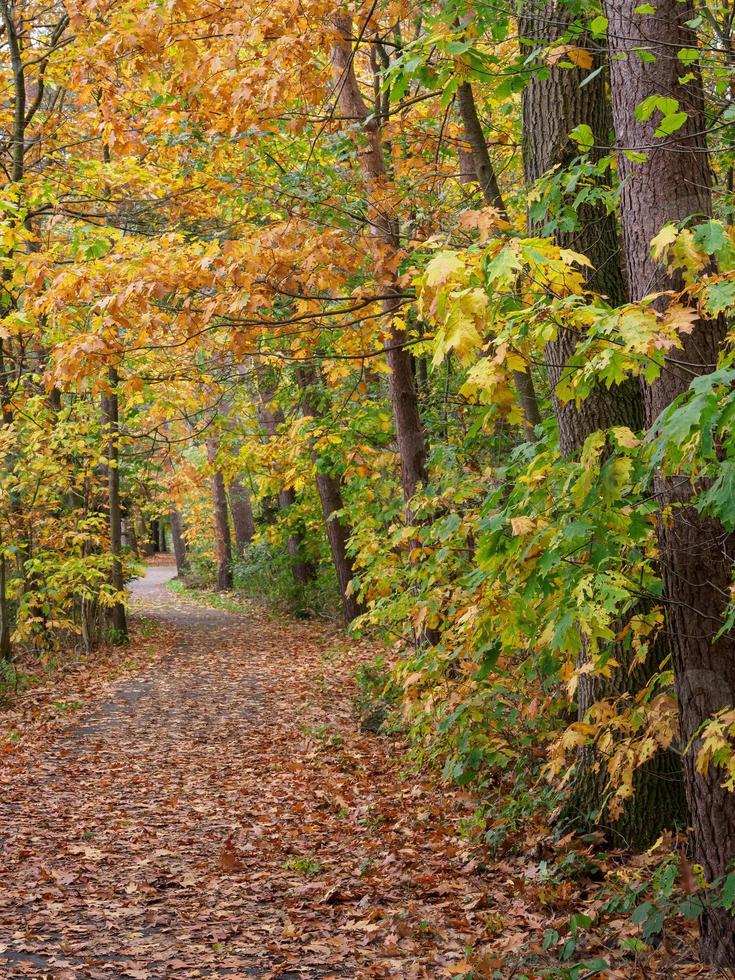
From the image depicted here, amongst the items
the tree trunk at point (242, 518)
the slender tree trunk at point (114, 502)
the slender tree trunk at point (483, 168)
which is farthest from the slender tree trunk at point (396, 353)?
the tree trunk at point (242, 518)

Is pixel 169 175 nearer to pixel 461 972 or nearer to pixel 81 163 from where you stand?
pixel 81 163

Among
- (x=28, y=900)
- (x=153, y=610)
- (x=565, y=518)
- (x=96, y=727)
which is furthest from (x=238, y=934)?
(x=153, y=610)

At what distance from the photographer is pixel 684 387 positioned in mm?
4230

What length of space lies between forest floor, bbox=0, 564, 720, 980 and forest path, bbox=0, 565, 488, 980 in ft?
0.06

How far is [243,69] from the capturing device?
763 cm

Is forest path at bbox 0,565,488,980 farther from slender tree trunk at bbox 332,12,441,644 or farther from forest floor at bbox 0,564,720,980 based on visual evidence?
slender tree trunk at bbox 332,12,441,644

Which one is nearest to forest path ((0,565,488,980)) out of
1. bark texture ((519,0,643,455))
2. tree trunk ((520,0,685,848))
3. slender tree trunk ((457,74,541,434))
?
tree trunk ((520,0,685,848))

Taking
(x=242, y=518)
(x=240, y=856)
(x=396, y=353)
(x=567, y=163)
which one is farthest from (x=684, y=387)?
(x=242, y=518)

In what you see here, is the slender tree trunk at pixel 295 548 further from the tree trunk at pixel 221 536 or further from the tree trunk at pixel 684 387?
the tree trunk at pixel 684 387

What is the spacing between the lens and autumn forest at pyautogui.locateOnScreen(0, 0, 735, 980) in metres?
4.20

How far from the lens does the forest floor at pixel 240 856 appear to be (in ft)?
16.8

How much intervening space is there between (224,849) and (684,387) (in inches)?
200

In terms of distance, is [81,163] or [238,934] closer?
[238,934]

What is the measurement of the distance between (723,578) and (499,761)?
3412 mm
